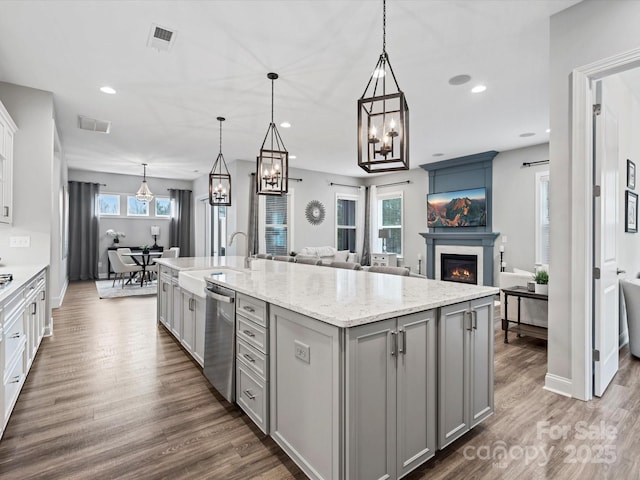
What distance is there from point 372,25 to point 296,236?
6102 mm

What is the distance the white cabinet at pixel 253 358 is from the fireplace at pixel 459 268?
19.4ft

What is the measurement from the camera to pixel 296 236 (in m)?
8.49

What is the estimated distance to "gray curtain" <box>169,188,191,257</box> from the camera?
10219mm

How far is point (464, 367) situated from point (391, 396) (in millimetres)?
611

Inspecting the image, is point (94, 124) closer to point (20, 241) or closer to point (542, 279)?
point (20, 241)

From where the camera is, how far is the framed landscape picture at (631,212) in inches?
140

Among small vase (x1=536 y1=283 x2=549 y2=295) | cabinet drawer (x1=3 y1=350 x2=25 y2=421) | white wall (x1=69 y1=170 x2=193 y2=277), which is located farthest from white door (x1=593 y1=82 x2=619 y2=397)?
white wall (x1=69 y1=170 x2=193 y2=277)

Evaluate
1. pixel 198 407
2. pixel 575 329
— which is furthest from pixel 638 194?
pixel 198 407

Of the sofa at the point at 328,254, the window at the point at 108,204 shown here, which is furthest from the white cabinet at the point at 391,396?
the window at the point at 108,204

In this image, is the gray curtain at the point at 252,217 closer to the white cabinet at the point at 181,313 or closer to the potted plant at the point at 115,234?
the white cabinet at the point at 181,313

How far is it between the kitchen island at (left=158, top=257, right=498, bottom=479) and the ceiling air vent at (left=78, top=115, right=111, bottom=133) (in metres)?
4.25

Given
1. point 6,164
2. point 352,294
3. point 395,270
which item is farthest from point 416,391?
point 6,164

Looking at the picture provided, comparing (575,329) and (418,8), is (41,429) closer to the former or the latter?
(575,329)

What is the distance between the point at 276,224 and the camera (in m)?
8.20
